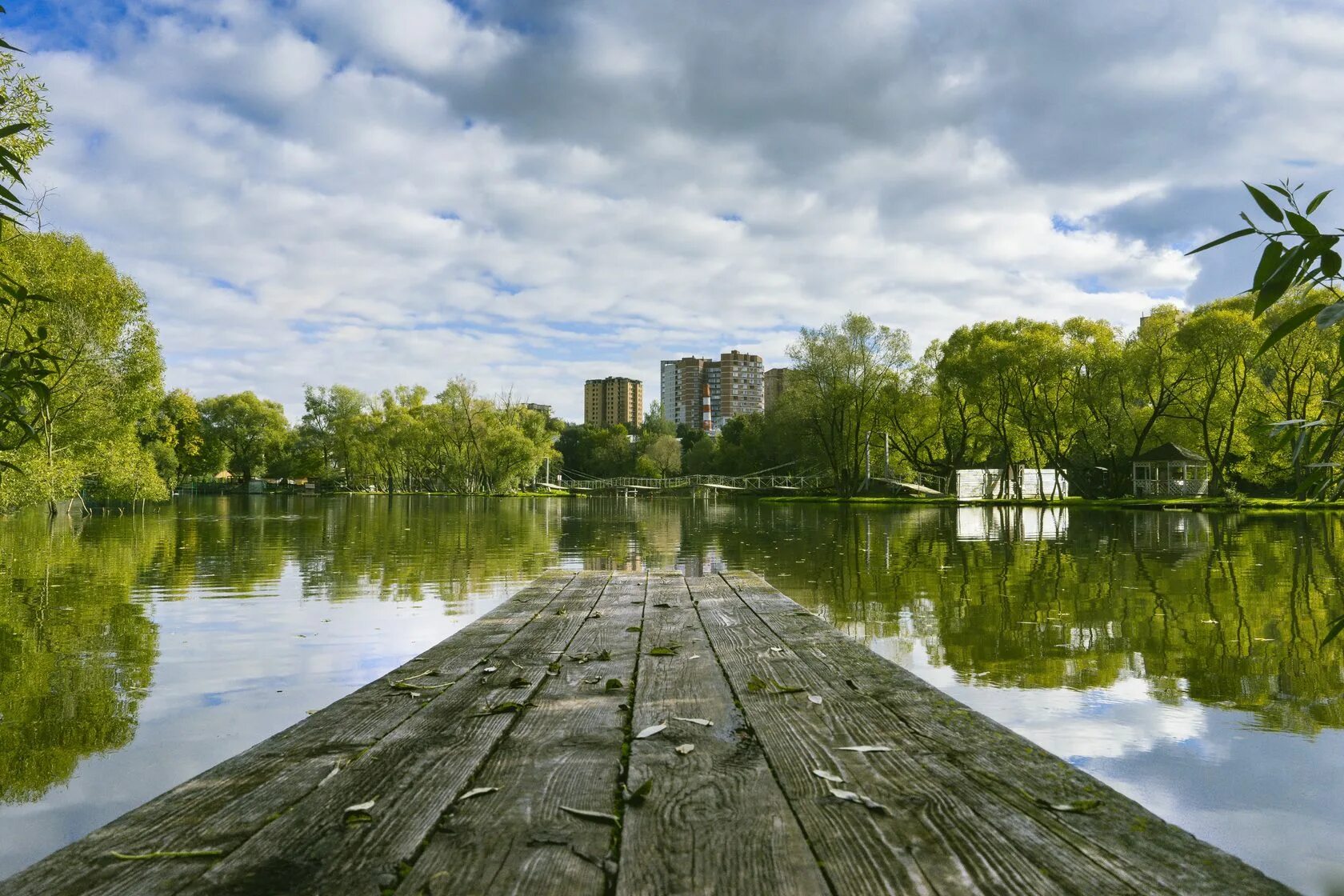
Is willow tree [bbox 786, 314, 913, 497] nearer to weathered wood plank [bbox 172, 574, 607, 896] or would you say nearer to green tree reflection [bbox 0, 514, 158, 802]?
green tree reflection [bbox 0, 514, 158, 802]

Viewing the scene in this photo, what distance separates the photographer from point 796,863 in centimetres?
172

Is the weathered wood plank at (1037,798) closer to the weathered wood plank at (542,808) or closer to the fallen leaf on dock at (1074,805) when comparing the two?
the fallen leaf on dock at (1074,805)

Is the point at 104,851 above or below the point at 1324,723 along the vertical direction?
above

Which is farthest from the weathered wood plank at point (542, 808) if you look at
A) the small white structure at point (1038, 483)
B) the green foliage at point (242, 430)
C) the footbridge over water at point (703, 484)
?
the green foliage at point (242, 430)

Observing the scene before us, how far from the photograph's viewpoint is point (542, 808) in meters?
2.02

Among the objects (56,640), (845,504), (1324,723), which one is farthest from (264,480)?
(1324,723)

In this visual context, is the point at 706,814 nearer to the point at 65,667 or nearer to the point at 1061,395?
the point at 65,667

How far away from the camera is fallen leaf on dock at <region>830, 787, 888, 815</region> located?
2004 mm

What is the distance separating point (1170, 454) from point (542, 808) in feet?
182

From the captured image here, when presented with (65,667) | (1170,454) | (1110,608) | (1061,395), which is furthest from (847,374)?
(65,667)

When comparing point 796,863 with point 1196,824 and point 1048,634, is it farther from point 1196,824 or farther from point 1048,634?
point 1048,634

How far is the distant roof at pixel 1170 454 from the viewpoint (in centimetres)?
4853

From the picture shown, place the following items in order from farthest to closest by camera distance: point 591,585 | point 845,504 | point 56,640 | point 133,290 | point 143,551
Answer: point 845,504 → point 133,290 → point 143,551 → point 591,585 → point 56,640

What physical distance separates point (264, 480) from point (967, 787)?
347ft
